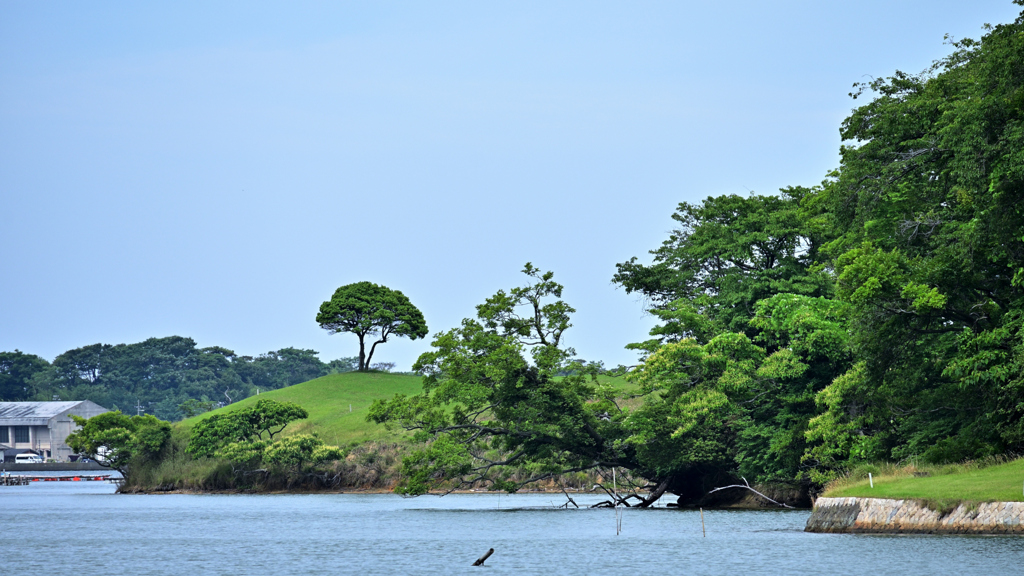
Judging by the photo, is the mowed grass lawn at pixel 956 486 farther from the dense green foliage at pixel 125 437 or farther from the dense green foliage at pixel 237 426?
the dense green foliage at pixel 125 437

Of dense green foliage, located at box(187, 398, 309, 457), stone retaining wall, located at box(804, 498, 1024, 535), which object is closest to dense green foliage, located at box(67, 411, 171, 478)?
dense green foliage, located at box(187, 398, 309, 457)

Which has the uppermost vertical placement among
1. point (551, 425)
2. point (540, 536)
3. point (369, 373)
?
point (369, 373)

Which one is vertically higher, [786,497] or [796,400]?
[796,400]

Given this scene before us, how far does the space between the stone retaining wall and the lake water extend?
18.4 inches

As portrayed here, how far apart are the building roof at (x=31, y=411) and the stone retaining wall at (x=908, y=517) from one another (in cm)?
16605

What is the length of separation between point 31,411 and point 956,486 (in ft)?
579

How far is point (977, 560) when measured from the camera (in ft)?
91.9

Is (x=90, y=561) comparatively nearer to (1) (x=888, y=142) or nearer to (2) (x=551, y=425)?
(2) (x=551, y=425)

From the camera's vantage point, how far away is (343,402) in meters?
122

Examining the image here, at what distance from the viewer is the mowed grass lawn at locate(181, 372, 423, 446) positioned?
102562 mm

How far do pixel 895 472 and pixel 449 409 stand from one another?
69610mm

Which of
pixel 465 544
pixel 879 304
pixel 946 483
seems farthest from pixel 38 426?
pixel 946 483

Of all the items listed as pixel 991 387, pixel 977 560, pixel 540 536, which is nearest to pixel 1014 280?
pixel 991 387

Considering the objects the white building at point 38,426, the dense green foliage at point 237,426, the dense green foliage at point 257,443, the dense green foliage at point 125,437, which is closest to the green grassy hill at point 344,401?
the dense green foliage at point 257,443
